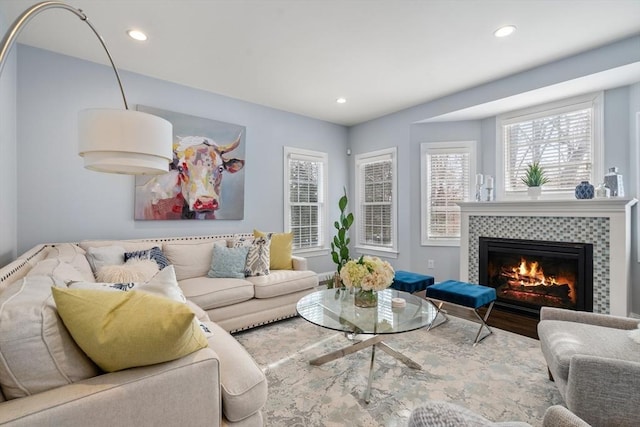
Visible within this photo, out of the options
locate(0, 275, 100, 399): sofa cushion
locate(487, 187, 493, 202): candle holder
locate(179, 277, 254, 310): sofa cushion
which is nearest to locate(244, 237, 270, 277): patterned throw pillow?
locate(179, 277, 254, 310): sofa cushion

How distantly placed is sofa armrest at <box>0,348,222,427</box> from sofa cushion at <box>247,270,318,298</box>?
6.06 ft

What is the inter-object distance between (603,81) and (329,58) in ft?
8.83

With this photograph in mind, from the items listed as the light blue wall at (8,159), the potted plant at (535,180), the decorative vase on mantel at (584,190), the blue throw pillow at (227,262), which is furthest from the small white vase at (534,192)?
the light blue wall at (8,159)

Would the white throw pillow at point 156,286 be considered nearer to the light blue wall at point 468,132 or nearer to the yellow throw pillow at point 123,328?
the yellow throw pillow at point 123,328

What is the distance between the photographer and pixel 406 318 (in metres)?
2.11

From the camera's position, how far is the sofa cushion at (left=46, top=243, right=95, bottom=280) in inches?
85.9

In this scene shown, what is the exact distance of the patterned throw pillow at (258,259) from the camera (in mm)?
3270

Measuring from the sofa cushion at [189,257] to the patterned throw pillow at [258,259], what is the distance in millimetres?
428

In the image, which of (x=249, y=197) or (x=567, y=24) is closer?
(x=567, y=24)

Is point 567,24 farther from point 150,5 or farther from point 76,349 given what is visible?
point 76,349

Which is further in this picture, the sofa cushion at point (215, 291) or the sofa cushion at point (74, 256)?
the sofa cushion at point (215, 291)

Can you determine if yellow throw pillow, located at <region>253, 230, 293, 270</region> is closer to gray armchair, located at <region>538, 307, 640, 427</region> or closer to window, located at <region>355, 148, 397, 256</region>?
window, located at <region>355, 148, 397, 256</region>

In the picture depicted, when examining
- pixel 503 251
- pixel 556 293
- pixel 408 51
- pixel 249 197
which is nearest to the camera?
pixel 408 51

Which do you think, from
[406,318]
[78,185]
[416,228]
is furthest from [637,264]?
[78,185]
